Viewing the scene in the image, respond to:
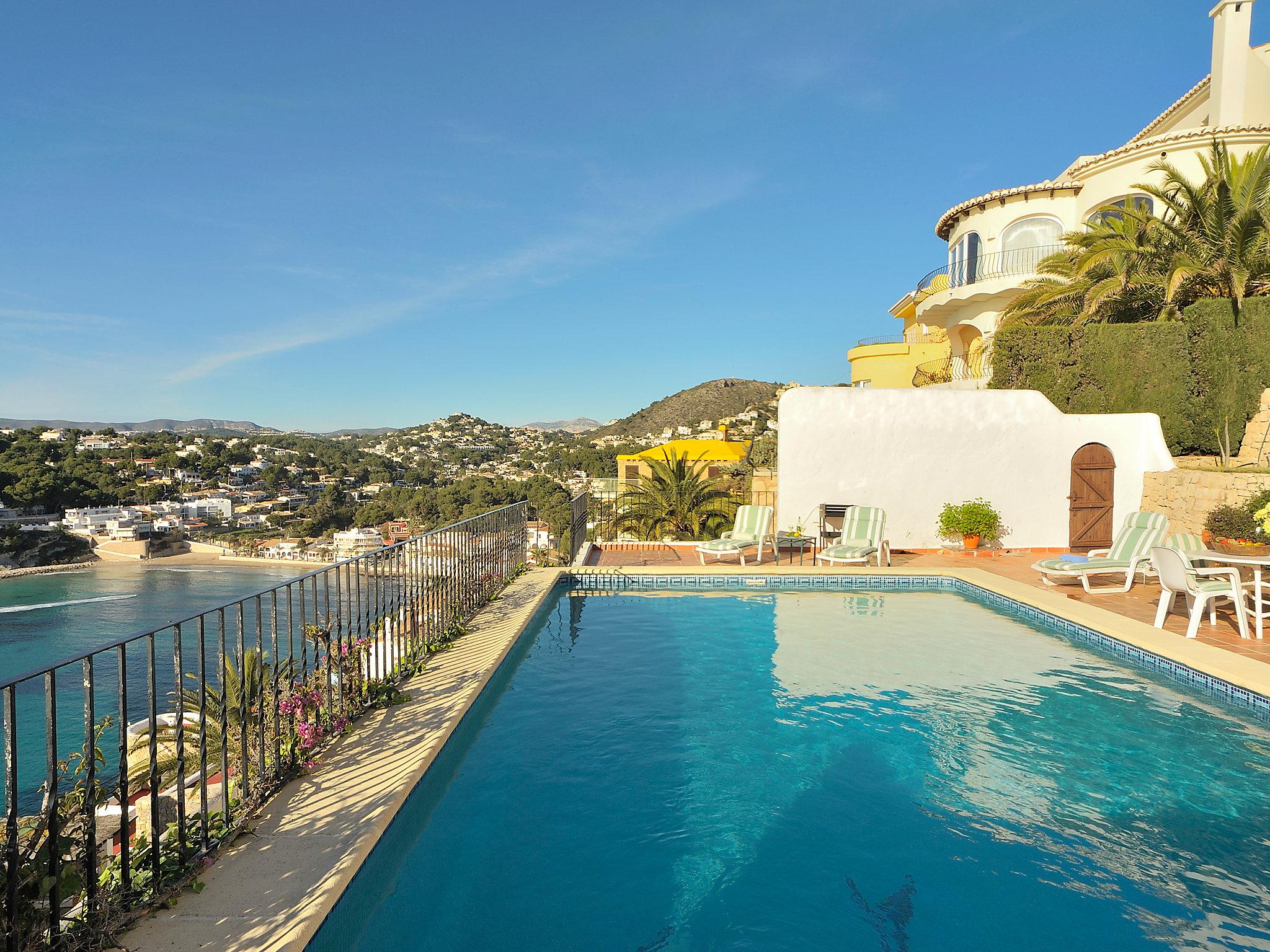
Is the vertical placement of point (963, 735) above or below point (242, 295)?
below

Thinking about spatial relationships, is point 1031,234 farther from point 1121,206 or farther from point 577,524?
point 577,524

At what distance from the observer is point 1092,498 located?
40.5 feet

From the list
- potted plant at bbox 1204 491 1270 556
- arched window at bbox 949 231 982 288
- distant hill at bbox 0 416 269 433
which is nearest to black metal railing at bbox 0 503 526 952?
potted plant at bbox 1204 491 1270 556

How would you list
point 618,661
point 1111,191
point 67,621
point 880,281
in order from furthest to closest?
point 67,621
point 880,281
point 1111,191
point 618,661

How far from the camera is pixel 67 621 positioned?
127 ft

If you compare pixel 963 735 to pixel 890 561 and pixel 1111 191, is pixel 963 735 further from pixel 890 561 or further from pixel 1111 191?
pixel 1111 191

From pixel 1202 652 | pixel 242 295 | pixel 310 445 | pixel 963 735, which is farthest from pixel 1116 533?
pixel 310 445

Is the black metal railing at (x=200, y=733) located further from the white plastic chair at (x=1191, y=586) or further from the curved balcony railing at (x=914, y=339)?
the curved balcony railing at (x=914, y=339)

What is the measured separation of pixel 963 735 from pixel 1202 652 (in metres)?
2.78

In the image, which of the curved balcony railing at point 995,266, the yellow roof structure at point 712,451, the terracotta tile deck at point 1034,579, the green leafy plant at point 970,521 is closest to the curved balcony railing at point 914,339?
the curved balcony railing at point 995,266

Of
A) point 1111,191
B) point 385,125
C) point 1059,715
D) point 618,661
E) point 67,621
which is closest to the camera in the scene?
point 1059,715

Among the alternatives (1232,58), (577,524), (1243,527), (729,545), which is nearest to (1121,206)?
(1232,58)

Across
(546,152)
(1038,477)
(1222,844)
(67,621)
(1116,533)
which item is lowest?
(67,621)

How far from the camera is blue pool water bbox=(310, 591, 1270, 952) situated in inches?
120
